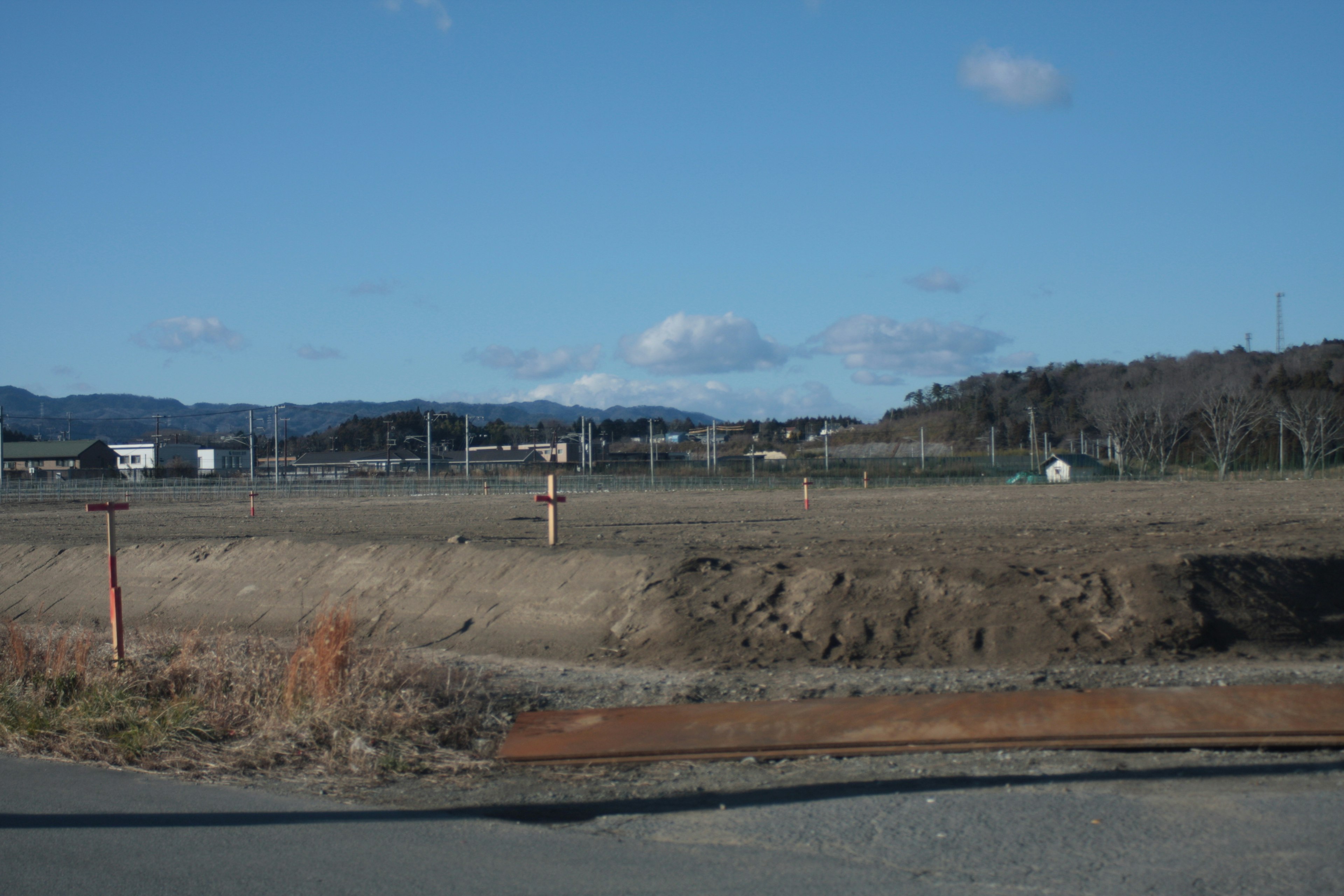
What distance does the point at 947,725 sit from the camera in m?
7.30

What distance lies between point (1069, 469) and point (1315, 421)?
2249cm

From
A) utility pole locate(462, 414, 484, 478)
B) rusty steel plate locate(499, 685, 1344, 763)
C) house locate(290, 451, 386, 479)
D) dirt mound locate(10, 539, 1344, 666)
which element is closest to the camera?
rusty steel plate locate(499, 685, 1344, 763)

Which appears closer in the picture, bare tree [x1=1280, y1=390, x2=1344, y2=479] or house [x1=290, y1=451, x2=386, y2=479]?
bare tree [x1=1280, y1=390, x2=1344, y2=479]

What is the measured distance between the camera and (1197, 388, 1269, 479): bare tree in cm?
7956

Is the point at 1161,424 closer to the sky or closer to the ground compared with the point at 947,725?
closer to the sky

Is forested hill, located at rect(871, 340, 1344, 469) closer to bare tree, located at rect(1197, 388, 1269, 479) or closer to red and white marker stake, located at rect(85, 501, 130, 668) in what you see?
bare tree, located at rect(1197, 388, 1269, 479)

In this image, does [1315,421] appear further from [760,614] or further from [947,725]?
[947,725]

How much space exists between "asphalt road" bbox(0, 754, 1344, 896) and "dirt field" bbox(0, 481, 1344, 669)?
405 centimetres

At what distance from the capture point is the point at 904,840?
5305 millimetres

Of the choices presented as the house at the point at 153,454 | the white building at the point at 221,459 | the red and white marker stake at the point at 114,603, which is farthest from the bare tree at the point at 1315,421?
the white building at the point at 221,459

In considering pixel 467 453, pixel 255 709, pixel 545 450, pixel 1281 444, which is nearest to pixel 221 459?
pixel 545 450

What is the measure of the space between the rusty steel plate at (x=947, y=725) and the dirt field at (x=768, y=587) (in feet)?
6.75

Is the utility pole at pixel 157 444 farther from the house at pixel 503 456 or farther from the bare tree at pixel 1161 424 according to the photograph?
the bare tree at pixel 1161 424

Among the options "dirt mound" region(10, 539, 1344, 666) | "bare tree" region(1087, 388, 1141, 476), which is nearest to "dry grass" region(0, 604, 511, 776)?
"dirt mound" region(10, 539, 1344, 666)
